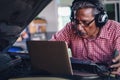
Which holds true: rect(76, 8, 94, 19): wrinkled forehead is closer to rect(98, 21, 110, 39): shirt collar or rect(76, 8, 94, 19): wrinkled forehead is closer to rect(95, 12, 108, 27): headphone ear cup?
rect(95, 12, 108, 27): headphone ear cup

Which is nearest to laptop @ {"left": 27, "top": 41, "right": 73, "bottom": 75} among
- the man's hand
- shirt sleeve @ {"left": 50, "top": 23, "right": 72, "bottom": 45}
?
the man's hand

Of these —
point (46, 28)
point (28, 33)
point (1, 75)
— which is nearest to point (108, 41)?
point (1, 75)

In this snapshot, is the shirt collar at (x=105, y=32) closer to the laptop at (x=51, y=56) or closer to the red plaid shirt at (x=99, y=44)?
the red plaid shirt at (x=99, y=44)

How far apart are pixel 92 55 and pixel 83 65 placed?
450 millimetres

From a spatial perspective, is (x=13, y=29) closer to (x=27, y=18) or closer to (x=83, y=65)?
(x=27, y=18)

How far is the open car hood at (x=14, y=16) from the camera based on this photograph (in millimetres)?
2591

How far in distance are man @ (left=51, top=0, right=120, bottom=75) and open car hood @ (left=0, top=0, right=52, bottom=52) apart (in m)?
0.27

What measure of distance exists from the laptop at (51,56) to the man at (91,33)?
0.41m

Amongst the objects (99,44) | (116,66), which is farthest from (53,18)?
(116,66)

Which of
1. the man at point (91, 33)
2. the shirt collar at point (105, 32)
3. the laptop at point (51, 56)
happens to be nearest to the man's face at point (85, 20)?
the man at point (91, 33)

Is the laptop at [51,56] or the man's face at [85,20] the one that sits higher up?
the man's face at [85,20]

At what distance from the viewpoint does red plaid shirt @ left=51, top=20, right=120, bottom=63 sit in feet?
9.46

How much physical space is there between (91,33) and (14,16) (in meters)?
0.56

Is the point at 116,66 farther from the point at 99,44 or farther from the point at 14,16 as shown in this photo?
the point at 14,16
